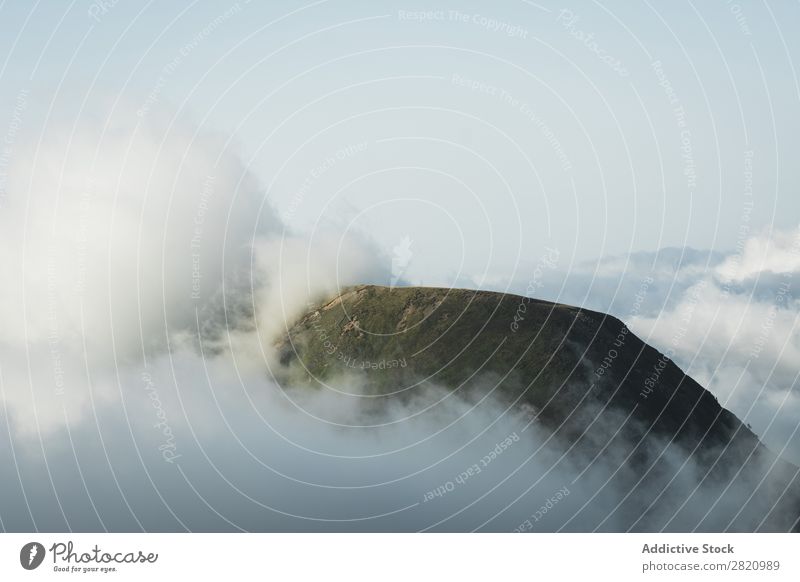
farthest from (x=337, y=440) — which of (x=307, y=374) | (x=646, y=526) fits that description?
(x=646, y=526)

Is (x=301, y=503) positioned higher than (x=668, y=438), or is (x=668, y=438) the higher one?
(x=668, y=438)

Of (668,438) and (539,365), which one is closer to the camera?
(539,365)

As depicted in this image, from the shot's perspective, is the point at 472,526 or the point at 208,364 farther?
the point at 208,364

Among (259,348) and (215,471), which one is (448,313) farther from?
(215,471)

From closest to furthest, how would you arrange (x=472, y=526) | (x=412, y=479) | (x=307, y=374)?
(x=472, y=526)
(x=412, y=479)
(x=307, y=374)
